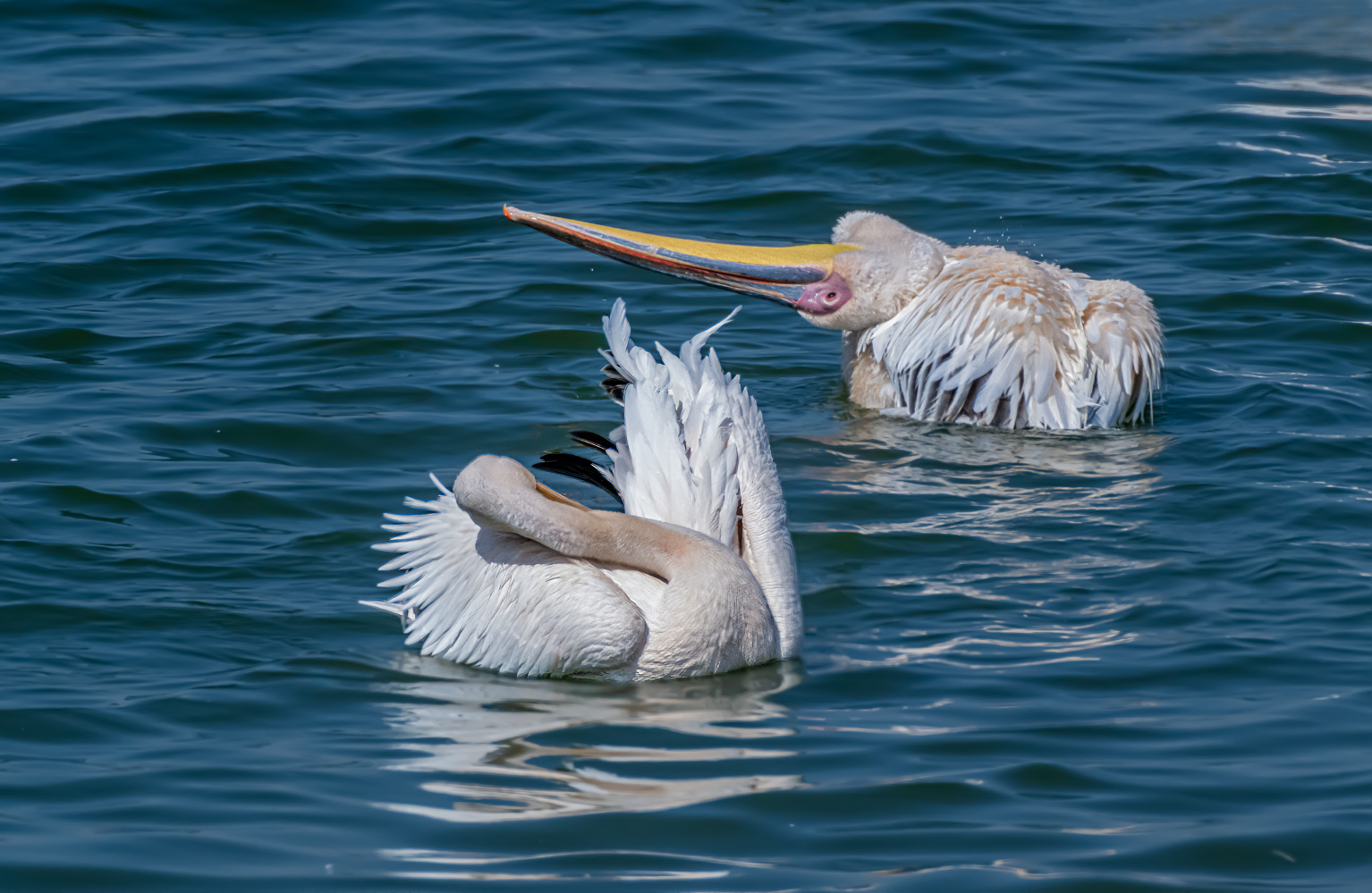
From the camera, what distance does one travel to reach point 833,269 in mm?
6984

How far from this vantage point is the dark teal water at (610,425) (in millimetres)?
3803

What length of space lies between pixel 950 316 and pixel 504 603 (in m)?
2.66

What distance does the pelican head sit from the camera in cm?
682

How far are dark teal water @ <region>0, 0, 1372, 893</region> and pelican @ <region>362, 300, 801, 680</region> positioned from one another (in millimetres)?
110

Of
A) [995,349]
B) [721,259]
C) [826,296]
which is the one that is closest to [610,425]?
[721,259]

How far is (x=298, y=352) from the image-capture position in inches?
286

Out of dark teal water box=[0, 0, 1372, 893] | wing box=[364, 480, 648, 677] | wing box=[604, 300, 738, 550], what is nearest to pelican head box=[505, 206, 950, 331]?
dark teal water box=[0, 0, 1372, 893]

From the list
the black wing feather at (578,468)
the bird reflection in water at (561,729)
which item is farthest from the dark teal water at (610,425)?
the black wing feather at (578,468)

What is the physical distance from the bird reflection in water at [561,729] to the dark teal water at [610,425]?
15 millimetres

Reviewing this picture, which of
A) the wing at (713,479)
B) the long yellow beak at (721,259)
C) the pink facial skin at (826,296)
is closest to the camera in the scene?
the wing at (713,479)

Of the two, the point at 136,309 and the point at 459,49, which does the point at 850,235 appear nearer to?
the point at 136,309

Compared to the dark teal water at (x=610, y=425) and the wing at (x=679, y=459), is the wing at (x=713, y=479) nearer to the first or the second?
the wing at (x=679, y=459)

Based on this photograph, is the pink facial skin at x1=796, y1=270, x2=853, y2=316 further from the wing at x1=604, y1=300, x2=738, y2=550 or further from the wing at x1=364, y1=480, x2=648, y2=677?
the wing at x1=364, y1=480, x2=648, y2=677

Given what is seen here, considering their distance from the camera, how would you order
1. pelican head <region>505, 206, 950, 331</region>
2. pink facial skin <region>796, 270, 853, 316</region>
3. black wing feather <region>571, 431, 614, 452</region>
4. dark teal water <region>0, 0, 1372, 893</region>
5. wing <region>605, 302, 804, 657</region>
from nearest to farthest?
dark teal water <region>0, 0, 1372, 893</region>
wing <region>605, 302, 804, 657</region>
black wing feather <region>571, 431, 614, 452</region>
pelican head <region>505, 206, 950, 331</region>
pink facial skin <region>796, 270, 853, 316</region>
